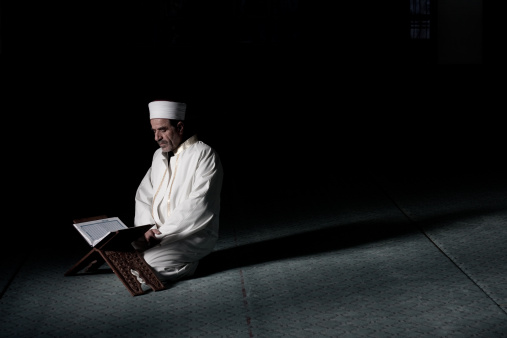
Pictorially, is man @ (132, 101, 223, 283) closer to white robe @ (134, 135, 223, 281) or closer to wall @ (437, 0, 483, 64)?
white robe @ (134, 135, 223, 281)

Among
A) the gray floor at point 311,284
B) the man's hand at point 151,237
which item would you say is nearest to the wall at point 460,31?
the gray floor at point 311,284

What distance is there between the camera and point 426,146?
7695 millimetres

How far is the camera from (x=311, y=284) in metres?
3.47

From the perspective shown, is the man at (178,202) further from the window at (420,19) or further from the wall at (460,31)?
the wall at (460,31)

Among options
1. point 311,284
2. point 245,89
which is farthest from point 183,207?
point 245,89

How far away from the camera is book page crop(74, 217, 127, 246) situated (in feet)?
11.3

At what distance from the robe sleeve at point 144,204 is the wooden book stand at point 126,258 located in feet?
0.92

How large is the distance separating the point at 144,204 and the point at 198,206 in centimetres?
43

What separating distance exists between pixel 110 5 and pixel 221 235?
12.1 ft

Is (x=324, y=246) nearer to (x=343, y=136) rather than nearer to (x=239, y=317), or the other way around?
(x=239, y=317)

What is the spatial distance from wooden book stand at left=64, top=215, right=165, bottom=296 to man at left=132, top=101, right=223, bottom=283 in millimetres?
58

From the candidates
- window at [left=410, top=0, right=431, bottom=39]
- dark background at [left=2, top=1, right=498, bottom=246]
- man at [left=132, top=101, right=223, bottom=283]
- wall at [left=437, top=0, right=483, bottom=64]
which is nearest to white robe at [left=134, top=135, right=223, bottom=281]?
man at [left=132, top=101, right=223, bottom=283]

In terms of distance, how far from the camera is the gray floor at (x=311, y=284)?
2912 millimetres

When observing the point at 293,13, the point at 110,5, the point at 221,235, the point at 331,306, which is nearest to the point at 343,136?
the point at 293,13
